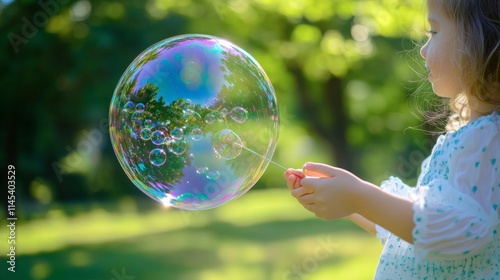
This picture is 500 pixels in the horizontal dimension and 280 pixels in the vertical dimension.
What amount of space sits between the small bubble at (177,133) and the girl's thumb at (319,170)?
0.74m

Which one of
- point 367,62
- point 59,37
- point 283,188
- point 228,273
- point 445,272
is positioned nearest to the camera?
point 445,272

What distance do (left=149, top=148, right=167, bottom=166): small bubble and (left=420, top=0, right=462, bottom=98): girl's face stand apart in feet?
3.69

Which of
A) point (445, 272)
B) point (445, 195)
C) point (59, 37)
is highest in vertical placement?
point (59, 37)

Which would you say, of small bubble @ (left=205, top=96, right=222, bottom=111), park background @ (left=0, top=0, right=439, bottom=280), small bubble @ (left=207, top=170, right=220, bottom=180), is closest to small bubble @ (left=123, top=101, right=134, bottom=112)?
small bubble @ (left=205, top=96, right=222, bottom=111)

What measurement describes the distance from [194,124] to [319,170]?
796 millimetres

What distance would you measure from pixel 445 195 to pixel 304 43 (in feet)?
49.5

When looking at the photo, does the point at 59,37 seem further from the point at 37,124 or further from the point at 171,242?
the point at 171,242

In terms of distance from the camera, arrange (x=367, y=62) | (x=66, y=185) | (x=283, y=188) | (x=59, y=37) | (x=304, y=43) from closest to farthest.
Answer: (x=59, y=37)
(x=66, y=185)
(x=304, y=43)
(x=367, y=62)
(x=283, y=188)

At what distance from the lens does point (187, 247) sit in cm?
959

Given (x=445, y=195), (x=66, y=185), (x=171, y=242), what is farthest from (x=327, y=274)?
(x=66, y=185)

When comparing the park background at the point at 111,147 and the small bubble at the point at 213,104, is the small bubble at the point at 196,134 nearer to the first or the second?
the small bubble at the point at 213,104

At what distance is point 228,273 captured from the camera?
744cm

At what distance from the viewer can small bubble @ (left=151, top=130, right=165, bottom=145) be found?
265 centimetres

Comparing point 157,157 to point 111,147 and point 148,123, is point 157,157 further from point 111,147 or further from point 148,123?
→ point 111,147
